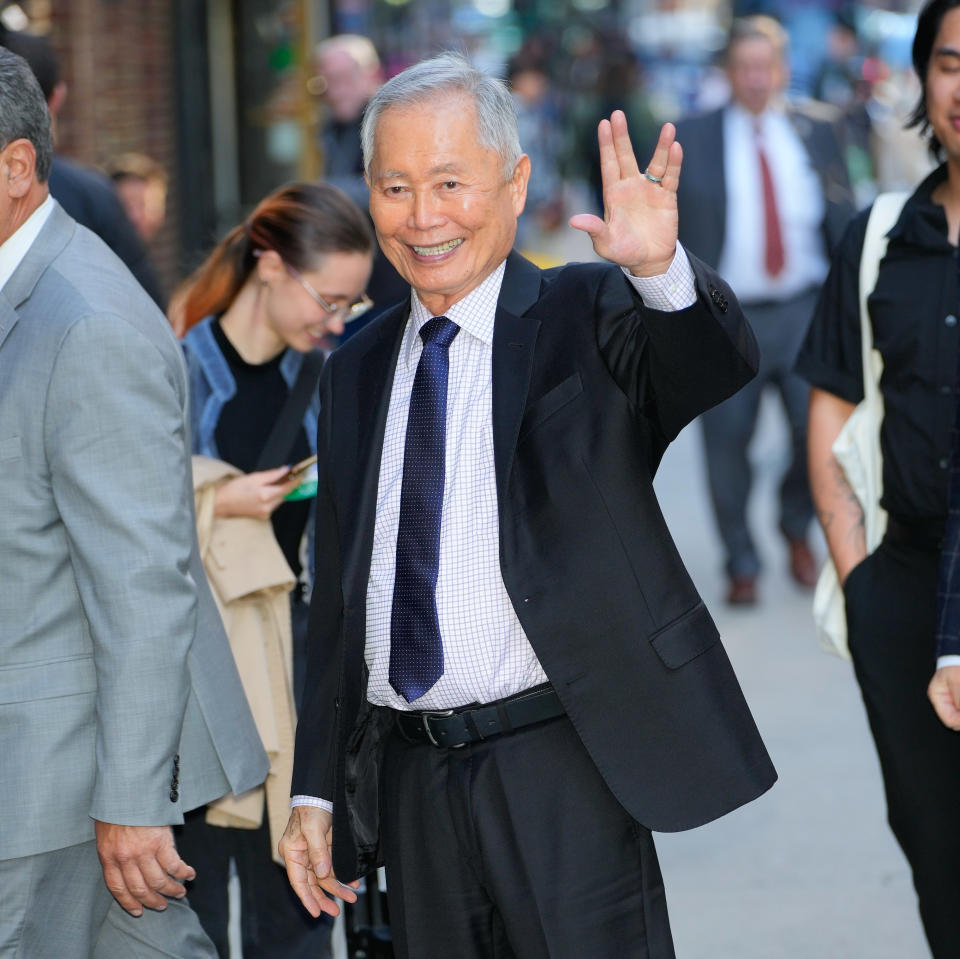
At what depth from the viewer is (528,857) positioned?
2783 mm

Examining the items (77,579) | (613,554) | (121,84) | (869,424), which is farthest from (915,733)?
(121,84)

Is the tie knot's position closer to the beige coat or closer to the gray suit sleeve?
the gray suit sleeve

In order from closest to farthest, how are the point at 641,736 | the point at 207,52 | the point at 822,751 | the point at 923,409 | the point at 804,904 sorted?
the point at 641,736
the point at 923,409
the point at 804,904
the point at 822,751
the point at 207,52

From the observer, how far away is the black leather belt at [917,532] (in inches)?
141

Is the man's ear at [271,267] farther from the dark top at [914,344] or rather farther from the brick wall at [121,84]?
the brick wall at [121,84]

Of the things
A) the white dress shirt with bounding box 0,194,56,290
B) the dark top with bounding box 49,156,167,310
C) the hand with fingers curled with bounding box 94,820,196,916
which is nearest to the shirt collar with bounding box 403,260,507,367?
the white dress shirt with bounding box 0,194,56,290

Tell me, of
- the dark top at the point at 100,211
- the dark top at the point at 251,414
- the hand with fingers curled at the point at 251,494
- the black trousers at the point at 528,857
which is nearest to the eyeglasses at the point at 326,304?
the dark top at the point at 251,414

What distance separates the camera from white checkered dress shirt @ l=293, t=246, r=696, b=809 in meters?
2.79

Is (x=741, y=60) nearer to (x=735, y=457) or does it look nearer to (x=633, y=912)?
(x=735, y=457)

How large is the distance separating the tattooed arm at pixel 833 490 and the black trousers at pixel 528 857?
3.87 feet

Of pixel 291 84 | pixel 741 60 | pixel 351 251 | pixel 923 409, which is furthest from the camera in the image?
pixel 291 84

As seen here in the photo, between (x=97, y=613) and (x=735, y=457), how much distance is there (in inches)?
221

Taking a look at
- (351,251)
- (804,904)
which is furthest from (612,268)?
(804,904)

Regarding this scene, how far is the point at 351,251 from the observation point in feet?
13.6
